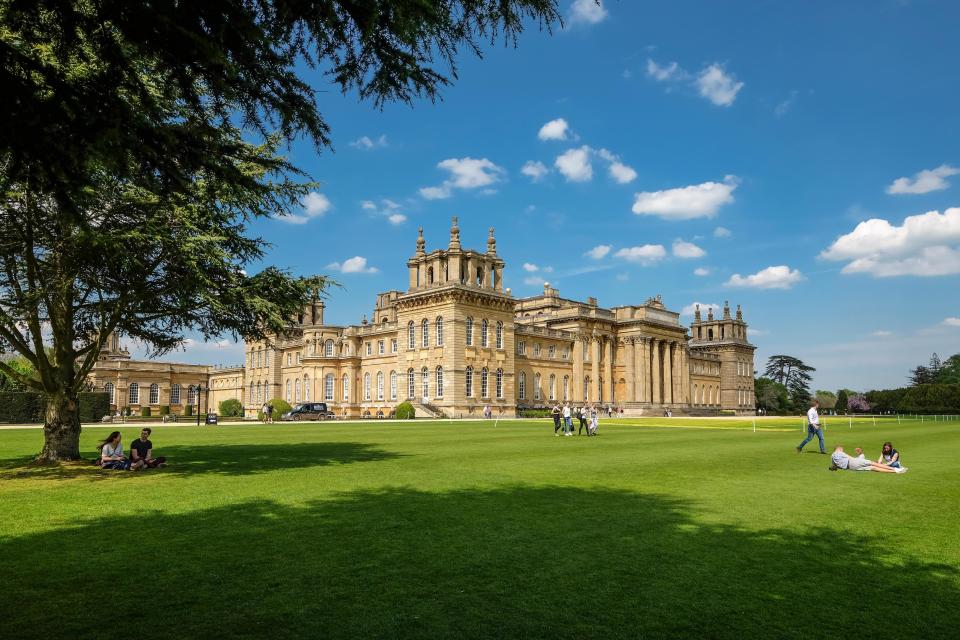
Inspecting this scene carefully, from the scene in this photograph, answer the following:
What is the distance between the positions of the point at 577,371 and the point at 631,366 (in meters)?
7.41

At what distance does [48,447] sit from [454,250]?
45.0 m

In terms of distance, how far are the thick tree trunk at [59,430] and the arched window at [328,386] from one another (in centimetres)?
5475

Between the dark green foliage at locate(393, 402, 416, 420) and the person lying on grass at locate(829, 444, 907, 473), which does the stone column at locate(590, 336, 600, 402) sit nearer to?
the dark green foliage at locate(393, 402, 416, 420)

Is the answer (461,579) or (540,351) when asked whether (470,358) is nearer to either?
(540,351)

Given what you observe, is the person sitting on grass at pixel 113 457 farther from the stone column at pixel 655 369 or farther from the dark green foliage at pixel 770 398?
the dark green foliage at pixel 770 398

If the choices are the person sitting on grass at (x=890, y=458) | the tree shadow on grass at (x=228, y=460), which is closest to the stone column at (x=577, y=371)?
the tree shadow on grass at (x=228, y=460)

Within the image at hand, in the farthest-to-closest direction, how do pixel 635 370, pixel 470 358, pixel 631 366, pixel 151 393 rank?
pixel 151 393 < pixel 631 366 < pixel 635 370 < pixel 470 358

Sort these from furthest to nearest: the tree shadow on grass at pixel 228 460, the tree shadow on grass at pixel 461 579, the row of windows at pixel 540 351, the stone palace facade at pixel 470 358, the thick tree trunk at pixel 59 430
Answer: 1. the row of windows at pixel 540 351
2. the stone palace facade at pixel 470 358
3. the thick tree trunk at pixel 59 430
4. the tree shadow on grass at pixel 228 460
5. the tree shadow on grass at pixel 461 579

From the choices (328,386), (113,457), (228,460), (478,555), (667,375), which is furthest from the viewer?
(667,375)

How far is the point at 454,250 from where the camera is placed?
60625 millimetres

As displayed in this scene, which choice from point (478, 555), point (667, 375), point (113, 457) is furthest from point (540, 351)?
point (478, 555)

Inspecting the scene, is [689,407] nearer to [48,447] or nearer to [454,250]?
[454,250]

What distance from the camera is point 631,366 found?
7819 cm

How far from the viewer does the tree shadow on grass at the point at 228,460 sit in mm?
15612
